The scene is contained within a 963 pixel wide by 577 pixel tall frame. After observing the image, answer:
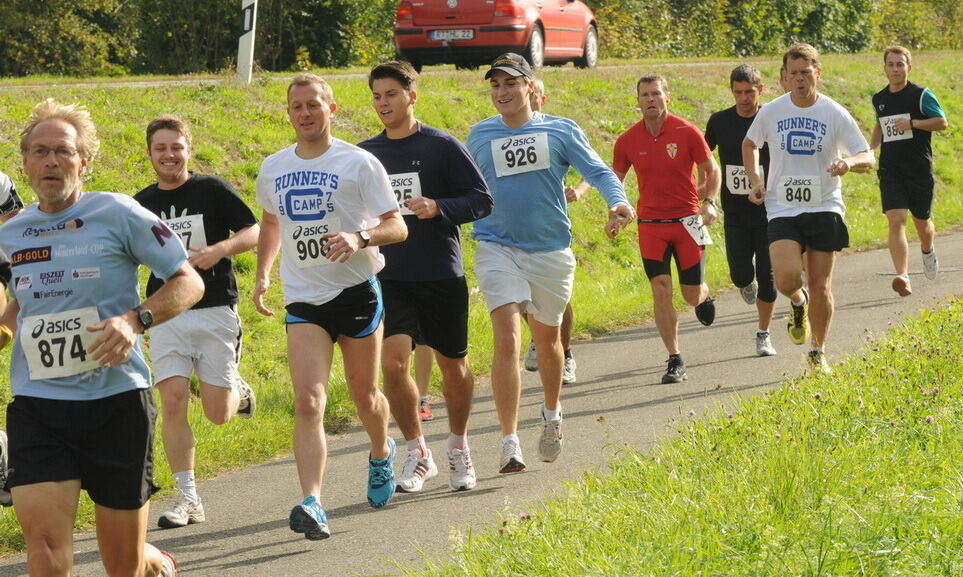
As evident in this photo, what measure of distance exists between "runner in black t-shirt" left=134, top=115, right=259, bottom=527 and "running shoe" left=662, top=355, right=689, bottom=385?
394 centimetres

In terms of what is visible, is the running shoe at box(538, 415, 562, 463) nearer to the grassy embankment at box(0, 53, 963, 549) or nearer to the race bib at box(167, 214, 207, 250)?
Result: the grassy embankment at box(0, 53, 963, 549)

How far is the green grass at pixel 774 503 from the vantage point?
4898 millimetres

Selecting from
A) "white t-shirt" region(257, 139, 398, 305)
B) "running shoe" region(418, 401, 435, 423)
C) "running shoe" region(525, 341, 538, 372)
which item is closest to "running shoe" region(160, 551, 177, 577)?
"white t-shirt" region(257, 139, 398, 305)

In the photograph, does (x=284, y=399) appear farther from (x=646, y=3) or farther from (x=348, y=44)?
(x=646, y=3)

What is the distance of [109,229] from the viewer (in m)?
5.09

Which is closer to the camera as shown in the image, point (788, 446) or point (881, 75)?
point (788, 446)

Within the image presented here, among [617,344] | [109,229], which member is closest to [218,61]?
[617,344]

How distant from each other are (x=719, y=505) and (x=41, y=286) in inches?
102

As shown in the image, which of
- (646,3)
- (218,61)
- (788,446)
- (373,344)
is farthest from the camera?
(646,3)

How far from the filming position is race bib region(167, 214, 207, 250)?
24.9 feet

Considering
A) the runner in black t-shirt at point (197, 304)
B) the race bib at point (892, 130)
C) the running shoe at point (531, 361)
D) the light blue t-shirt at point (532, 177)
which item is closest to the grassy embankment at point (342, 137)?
the running shoe at point (531, 361)

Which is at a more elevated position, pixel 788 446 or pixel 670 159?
pixel 670 159

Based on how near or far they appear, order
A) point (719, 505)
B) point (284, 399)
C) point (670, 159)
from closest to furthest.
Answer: point (719, 505)
point (284, 399)
point (670, 159)

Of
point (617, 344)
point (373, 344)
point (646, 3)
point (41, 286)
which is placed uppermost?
point (646, 3)
